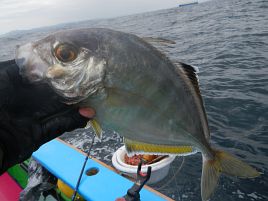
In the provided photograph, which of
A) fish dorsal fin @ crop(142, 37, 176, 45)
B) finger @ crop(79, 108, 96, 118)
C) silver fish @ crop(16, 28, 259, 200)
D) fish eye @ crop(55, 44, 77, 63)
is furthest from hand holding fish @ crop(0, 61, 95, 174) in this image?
fish dorsal fin @ crop(142, 37, 176, 45)

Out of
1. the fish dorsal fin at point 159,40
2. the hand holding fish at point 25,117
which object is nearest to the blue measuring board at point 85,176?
the hand holding fish at point 25,117

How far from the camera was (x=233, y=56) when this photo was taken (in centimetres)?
1388

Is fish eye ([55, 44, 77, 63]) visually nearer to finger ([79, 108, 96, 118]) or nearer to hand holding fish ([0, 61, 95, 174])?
finger ([79, 108, 96, 118])

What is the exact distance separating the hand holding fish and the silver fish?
0.45 m

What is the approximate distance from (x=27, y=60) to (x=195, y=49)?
52.1 feet

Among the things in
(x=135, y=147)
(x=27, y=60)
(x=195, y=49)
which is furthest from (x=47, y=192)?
(x=195, y=49)

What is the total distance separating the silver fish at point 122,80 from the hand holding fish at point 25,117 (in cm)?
45

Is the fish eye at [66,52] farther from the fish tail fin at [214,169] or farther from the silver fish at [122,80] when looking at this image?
the fish tail fin at [214,169]

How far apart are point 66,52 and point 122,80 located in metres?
0.47

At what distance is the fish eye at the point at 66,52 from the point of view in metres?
2.11

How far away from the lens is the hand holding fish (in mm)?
2551

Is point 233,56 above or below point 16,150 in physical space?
below

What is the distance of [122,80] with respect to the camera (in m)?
2.14

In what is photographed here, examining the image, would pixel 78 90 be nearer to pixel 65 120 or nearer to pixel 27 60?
pixel 27 60
